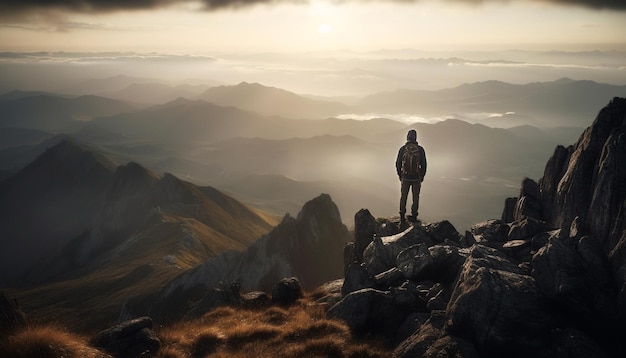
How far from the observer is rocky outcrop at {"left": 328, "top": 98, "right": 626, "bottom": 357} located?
14969 millimetres

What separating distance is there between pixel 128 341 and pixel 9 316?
4711 mm

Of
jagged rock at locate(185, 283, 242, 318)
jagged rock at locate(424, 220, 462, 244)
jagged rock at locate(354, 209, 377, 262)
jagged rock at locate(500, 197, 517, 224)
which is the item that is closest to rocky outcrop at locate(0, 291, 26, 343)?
jagged rock at locate(185, 283, 242, 318)

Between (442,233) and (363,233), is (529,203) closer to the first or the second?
(442,233)

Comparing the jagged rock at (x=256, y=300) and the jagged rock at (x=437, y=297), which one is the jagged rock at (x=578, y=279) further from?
the jagged rock at (x=256, y=300)

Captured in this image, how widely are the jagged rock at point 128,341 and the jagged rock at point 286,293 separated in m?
8.61

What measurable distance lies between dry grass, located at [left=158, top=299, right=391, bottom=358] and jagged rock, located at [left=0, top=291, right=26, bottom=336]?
5.73 m

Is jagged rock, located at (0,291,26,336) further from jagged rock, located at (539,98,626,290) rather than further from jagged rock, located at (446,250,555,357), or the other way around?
jagged rock, located at (539,98,626,290)

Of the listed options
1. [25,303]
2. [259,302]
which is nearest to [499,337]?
[259,302]

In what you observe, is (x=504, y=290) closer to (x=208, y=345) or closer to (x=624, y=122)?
(x=208, y=345)

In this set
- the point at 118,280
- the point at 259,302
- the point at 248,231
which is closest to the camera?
the point at 259,302

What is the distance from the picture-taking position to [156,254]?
13562 centimetres

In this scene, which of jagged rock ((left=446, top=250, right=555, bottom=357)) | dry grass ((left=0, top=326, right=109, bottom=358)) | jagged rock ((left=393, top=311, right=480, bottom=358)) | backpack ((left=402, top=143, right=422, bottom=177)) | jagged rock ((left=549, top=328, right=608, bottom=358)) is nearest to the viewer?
dry grass ((left=0, top=326, right=109, bottom=358))

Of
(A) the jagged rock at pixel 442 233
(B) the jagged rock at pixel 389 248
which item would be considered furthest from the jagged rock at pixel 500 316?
(A) the jagged rock at pixel 442 233

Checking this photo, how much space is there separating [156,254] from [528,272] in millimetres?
135614
